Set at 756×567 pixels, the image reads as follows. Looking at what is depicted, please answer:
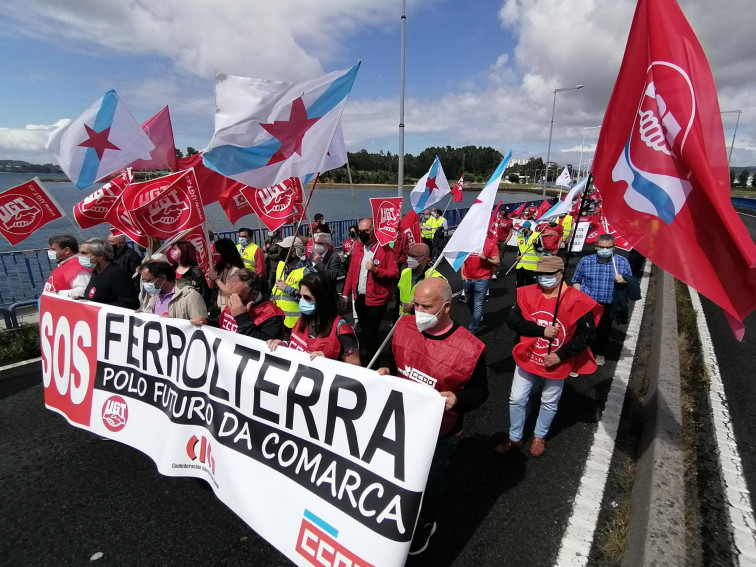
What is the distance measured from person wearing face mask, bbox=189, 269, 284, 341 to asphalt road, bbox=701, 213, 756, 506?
3826 mm

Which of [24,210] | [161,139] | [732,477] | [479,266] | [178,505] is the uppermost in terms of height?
[161,139]

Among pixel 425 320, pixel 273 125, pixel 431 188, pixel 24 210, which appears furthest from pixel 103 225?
pixel 425 320

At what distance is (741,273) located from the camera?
1.98 meters

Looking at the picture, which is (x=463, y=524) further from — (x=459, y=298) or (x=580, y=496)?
(x=459, y=298)

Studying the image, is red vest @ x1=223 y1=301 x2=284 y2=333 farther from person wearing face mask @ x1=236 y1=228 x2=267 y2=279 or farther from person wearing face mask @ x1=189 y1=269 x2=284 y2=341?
person wearing face mask @ x1=236 y1=228 x2=267 y2=279

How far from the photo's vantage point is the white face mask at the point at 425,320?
2.29 metres

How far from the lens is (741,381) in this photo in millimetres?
4934

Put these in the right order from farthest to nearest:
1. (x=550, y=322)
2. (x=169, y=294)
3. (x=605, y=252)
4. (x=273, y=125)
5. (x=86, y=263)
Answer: (x=605, y=252) → (x=86, y=263) → (x=273, y=125) → (x=169, y=294) → (x=550, y=322)

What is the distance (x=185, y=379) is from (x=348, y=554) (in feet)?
5.39

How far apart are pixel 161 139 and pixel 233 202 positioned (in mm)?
1338

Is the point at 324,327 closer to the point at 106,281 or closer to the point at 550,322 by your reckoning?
the point at 550,322

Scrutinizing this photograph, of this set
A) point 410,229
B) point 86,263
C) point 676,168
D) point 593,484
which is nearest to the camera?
point 676,168

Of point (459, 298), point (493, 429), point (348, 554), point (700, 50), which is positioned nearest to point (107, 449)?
point (348, 554)

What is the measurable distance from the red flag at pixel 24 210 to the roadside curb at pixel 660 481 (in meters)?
6.74
